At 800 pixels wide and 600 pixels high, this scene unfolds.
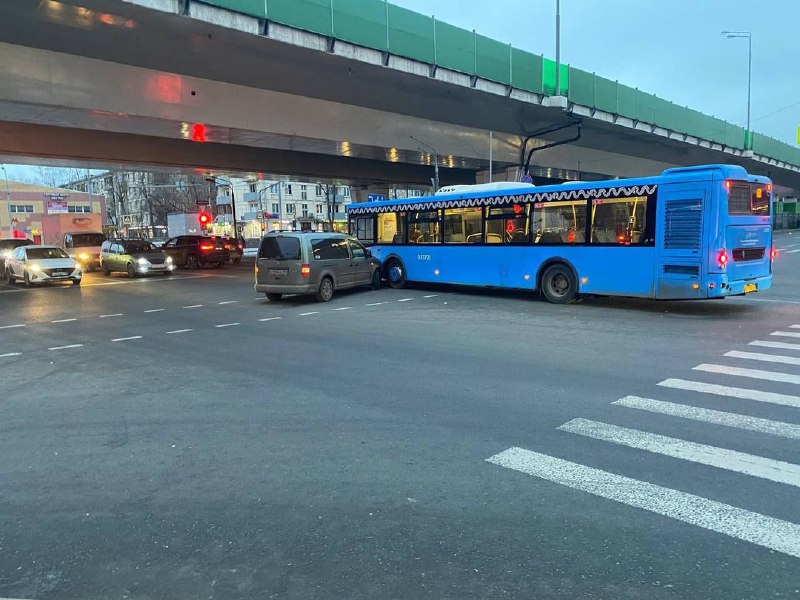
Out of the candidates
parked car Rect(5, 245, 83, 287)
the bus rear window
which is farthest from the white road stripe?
parked car Rect(5, 245, 83, 287)

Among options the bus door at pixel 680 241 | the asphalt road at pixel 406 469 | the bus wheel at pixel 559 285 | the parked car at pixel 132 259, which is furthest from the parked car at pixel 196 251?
the bus door at pixel 680 241

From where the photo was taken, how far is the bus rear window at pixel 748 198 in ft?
39.5

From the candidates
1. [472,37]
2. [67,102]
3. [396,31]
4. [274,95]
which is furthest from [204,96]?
[472,37]

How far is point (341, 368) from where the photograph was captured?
323 inches

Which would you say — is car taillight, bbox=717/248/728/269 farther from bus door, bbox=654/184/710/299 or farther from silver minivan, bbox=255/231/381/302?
silver minivan, bbox=255/231/381/302

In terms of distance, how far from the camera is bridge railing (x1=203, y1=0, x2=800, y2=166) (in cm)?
1661

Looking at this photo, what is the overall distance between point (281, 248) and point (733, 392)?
1151 cm

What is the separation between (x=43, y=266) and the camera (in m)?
22.1

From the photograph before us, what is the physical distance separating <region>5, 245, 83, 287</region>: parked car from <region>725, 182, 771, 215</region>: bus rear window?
22.0 metres

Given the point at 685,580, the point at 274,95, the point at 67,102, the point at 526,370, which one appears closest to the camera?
the point at 685,580

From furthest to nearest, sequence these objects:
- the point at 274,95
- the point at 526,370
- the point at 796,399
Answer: the point at 274,95
the point at 526,370
the point at 796,399

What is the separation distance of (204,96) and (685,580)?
19.6 m

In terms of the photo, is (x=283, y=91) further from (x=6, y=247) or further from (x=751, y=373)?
(x=6, y=247)

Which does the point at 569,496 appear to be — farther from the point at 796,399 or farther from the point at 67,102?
the point at 67,102
